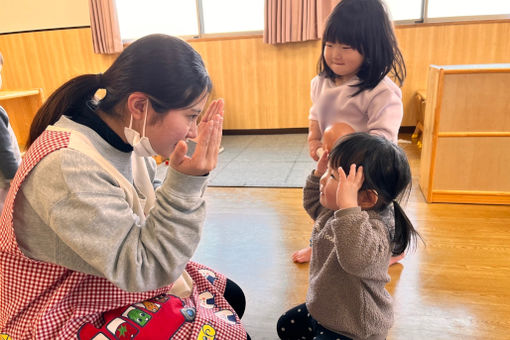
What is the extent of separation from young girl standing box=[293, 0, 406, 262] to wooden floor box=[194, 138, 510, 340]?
0.64 meters

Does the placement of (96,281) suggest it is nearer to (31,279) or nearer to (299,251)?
(31,279)

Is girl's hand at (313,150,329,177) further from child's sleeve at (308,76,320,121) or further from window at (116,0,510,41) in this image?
window at (116,0,510,41)

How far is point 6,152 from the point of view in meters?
1.41

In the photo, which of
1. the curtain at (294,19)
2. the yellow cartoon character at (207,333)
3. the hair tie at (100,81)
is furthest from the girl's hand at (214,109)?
the curtain at (294,19)

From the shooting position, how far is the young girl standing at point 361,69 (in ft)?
4.40

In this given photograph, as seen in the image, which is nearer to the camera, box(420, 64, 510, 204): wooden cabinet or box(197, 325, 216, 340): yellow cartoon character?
box(197, 325, 216, 340): yellow cartoon character

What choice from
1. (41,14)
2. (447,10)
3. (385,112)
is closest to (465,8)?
(447,10)

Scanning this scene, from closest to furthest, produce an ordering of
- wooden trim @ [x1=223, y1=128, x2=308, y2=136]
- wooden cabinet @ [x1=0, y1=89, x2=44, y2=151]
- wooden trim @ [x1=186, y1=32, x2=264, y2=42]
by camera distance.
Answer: wooden cabinet @ [x1=0, y1=89, x2=44, y2=151]
wooden trim @ [x1=186, y1=32, x2=264, y2=42]
wooden trim @ [x1=223, y1=128, x2=308, y2=136]

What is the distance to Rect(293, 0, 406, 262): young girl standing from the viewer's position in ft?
4.40

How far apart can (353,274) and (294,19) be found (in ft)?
11.0

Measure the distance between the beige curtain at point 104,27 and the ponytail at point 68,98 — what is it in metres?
3.72

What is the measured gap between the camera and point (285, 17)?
380cm

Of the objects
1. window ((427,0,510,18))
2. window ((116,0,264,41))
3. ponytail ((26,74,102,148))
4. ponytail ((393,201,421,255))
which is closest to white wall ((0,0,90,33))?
window ((116,0,264,41))

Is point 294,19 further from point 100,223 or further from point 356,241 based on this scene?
point 100,223
